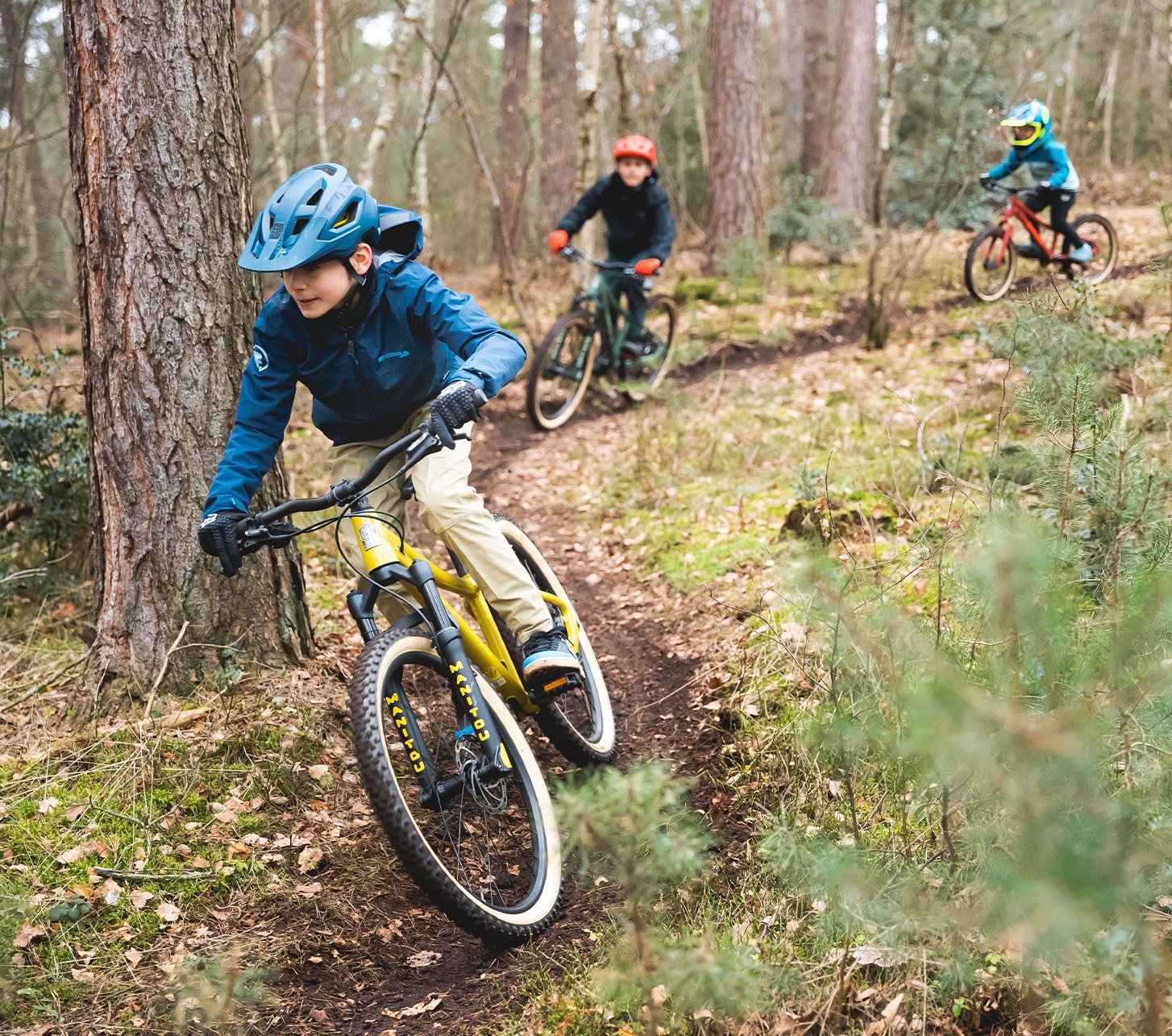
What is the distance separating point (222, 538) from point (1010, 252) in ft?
34.3

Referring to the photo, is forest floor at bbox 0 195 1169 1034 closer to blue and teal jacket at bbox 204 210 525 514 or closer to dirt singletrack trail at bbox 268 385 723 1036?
dirt singletrack trail at bbox 268 385 723 1036

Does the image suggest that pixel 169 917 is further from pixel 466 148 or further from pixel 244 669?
pixel 466 148

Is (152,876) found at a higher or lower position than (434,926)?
higher

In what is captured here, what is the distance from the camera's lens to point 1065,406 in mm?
2949

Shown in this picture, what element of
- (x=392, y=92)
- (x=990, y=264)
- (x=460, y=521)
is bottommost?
(x=460, y=521)

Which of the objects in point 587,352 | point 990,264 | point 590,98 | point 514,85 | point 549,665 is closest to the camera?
point 549,665

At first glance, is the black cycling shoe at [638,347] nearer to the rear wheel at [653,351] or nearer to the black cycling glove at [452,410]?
the rear wheel at [653,351]

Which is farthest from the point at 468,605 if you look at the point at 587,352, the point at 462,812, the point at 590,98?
the point at 590,98

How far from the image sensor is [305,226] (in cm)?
304

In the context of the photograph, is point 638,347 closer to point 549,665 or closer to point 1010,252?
point 1010,252

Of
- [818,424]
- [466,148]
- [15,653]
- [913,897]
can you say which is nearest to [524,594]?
[913,897]

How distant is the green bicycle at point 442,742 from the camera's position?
9.19ft

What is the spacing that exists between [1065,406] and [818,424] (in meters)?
4.32

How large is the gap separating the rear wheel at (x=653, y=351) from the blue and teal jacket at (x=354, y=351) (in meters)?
5.52
